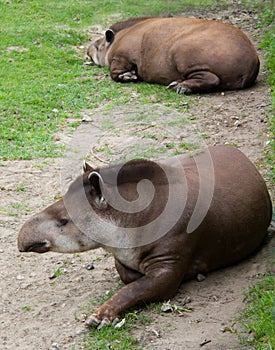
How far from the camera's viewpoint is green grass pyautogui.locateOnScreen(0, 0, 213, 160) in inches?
365

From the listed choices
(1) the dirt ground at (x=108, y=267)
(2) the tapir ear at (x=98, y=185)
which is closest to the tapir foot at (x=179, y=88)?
(1) the dirt ground at (x=108, y=267)

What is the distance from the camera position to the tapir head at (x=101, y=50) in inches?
473

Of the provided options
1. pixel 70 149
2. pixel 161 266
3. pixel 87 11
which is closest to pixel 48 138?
pixel 70 149

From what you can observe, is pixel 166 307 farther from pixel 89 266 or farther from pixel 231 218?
pixel 89 266

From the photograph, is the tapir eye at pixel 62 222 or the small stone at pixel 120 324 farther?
the tapir eye at pixel 62 222

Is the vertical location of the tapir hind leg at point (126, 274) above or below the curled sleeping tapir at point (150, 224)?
below

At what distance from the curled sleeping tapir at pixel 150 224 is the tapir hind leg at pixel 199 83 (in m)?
4.47

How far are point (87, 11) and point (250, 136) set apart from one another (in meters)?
7.19

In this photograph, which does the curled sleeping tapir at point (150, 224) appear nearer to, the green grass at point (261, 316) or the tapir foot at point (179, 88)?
the green grass at point (261, 316)

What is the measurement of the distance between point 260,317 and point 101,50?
7676mm

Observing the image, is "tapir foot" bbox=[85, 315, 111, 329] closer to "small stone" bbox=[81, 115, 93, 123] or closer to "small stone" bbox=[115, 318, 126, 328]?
"small stone" bbox=[115, 318, 126, 328]

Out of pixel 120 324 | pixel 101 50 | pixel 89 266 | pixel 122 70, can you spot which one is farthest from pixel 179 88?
pixel 120 324

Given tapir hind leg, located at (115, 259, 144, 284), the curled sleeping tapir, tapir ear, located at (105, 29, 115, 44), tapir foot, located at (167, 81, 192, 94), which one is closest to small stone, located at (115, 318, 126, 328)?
the curled sleeping tapir

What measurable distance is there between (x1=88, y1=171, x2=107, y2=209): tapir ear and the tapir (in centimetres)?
492
